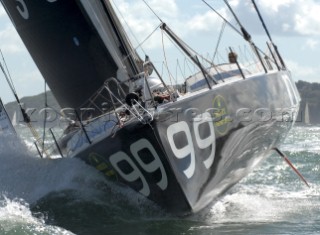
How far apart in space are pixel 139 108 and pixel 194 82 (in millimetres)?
1267

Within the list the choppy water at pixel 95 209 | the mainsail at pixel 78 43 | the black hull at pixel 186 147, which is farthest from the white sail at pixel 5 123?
the black hull at pixel 186 147

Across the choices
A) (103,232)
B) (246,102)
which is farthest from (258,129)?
(103,232)

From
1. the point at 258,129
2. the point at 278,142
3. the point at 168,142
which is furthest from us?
the point at 278,142

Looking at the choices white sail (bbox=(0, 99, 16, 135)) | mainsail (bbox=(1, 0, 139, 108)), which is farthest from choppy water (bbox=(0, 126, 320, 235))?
mainsail (bbox=(1, 0, 139, 108))

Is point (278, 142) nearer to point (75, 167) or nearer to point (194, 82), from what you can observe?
point (194, 82)

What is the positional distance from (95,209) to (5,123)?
5.19ft

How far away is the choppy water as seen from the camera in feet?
22.3

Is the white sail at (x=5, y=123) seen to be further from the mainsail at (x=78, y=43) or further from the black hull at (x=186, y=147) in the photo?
the black hull at (x=186, y=147)

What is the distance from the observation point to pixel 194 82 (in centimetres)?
815

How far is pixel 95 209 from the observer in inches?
293

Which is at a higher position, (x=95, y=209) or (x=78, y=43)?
(x=78, y=43)

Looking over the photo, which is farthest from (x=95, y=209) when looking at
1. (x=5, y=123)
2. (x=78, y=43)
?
(x=78, y=43)

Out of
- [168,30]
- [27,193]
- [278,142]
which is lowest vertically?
[278,142]

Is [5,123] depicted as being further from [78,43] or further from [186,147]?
[186,147]
